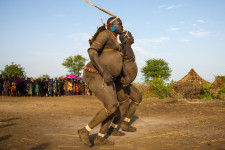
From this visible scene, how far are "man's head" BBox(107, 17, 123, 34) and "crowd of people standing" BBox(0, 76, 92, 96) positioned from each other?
1397 centimetres

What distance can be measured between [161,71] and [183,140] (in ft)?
133

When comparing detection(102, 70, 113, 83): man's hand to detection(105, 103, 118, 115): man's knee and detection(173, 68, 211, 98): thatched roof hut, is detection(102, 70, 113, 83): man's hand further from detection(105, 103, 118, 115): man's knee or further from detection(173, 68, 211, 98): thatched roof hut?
detection(173, 68, 211, 98): thatched roof hut

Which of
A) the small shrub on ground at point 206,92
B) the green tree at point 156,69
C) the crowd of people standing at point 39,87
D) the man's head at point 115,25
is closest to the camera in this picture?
the man's head at point 115,25

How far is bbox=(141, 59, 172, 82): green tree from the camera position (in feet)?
143

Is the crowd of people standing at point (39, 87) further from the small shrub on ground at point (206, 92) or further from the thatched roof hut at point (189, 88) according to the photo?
the small shrub on ground at point (206, 92)

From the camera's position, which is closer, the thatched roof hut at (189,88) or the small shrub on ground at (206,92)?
the small shrub on ground at (206,92)

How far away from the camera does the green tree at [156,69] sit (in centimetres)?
4347

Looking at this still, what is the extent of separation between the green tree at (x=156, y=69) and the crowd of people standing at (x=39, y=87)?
24312 mm

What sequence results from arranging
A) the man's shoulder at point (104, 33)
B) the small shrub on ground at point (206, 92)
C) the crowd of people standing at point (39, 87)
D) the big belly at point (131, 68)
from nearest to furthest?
the man's shoulder at point (104, 33) → the big belly at point (131, 68) → the small shrub on ground at point (206, 92) → the crowd of people standing at point (39, 87)

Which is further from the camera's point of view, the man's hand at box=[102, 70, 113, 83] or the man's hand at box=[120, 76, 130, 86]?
the man's hand at box=[120, 76, 130, 86]

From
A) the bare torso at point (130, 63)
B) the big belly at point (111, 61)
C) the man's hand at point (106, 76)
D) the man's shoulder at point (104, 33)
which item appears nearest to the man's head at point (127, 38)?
the bare torso at point (130, 63)

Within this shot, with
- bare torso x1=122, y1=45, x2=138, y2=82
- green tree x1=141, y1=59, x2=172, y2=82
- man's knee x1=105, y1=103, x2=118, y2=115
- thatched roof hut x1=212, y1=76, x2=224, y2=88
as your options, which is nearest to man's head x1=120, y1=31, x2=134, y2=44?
bare torso x1=122, y1=45, x2=138, y2=82

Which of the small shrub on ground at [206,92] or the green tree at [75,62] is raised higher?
the green tree at [75,62]

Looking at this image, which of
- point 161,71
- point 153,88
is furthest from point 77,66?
point 153,88
